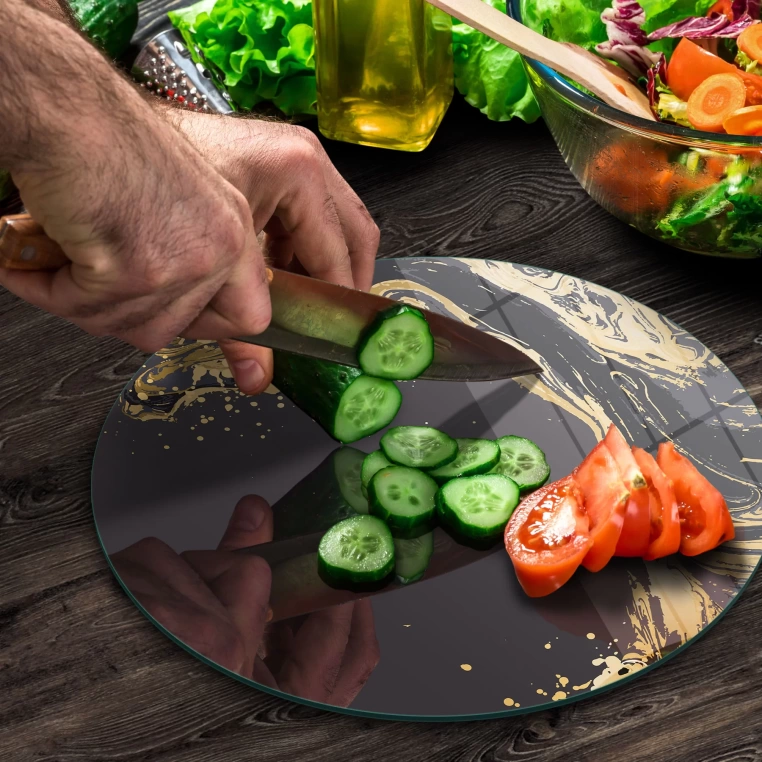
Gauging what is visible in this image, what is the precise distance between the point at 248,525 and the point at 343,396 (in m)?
0.27

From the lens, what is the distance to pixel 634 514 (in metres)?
1.41

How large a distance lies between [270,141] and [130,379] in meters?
0.53

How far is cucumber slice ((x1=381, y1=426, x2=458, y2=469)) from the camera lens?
1597mm

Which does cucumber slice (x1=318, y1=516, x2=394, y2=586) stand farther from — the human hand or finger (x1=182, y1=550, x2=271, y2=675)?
the human hand

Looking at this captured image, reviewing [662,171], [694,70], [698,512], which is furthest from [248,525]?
[694,70]

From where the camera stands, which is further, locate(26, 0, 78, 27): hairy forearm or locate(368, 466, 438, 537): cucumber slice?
locate(26, 0, 78, 27): hairy forearm

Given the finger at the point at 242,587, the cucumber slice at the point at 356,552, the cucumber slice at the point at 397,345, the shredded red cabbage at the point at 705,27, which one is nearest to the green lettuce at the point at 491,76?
the shredded red cabbage at the point at 705,27

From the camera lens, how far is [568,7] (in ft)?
7.00

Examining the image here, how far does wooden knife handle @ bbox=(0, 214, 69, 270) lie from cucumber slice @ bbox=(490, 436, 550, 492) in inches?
30.2

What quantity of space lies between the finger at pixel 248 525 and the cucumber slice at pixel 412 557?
8.1 inches

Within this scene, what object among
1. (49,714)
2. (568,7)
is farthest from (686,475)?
(568,7)

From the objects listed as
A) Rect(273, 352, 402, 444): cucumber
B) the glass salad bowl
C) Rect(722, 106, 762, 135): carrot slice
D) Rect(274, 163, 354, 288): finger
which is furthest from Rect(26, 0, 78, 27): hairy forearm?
Rect(722, 106, 762, 135): carrot slice

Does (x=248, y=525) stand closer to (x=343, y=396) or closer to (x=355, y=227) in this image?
(x=343, y=396)

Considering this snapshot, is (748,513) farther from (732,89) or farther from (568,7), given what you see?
(568,7)
